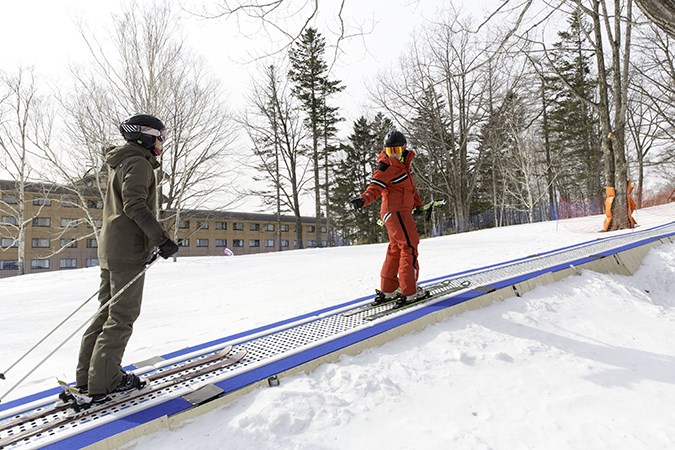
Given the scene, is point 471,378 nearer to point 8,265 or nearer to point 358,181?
point 358,181

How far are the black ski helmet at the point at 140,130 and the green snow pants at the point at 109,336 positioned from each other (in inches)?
33.8

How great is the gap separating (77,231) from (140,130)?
3648 centimetres

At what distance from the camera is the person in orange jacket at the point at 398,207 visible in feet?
13.0

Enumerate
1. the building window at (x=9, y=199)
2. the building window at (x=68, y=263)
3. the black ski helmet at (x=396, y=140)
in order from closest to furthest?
1. the black ski helmet at (x=396, y=140)
2. the building window at (x=9, y=199)
3. the building window at (x=68, y=263)

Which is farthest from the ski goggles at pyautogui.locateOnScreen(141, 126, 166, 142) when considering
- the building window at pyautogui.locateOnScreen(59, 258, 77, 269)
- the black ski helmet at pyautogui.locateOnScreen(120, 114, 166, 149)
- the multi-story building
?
the building window at pyautogui.locateOnScreen(59, 258, 77, 269)

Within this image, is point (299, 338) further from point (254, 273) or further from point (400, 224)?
point (254, 273)

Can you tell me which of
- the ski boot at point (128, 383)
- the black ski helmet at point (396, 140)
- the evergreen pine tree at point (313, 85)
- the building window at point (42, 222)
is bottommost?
the ski boot at point (128, 383)

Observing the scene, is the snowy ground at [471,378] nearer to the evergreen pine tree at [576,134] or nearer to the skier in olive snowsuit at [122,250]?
the skier in olive snowsuit at [122,250]

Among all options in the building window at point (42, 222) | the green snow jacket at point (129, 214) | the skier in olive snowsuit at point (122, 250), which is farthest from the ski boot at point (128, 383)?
the building window at point (42, 222)

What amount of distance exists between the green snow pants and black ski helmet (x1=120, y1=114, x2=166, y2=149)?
0.86 metres

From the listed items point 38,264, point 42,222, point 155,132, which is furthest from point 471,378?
point 42,222

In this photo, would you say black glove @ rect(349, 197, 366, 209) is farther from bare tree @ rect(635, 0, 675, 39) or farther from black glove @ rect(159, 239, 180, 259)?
bare tree @ rect(635, 0, 675, 39)

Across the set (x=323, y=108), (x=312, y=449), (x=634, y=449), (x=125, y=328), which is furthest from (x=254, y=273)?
(x=323, y=108)

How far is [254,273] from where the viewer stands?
9.08 metres
